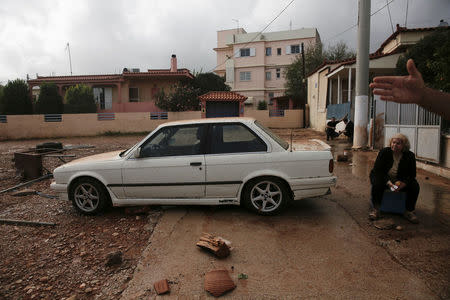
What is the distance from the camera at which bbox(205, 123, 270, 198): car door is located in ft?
14.9

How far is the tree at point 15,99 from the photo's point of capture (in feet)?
78.3

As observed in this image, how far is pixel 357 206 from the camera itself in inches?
203

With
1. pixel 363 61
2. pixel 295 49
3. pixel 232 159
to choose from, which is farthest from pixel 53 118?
pixel 295 49

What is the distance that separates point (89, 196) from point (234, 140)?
2487mm

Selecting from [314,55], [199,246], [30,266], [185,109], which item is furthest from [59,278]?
[314,55]

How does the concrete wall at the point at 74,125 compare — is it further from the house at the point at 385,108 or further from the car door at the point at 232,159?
the car door at the point at 232,159

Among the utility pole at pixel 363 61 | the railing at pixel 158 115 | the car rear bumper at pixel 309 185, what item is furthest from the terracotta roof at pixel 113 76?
the car rear bumper at pixel 309 185

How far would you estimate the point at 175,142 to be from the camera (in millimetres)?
4848

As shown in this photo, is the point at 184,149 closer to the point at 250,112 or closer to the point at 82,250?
the point at 82,250

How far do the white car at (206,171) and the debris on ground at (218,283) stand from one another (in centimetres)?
172

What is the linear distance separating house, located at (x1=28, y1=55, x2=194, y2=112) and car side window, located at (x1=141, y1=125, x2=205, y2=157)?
22.3 m

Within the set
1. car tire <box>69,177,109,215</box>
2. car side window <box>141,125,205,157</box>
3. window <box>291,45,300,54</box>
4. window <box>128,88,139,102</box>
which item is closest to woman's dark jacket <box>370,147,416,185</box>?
car side window <box>141,125,205,157</box>

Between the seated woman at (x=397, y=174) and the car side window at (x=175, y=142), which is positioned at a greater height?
the car side window at (x=175, y=142)

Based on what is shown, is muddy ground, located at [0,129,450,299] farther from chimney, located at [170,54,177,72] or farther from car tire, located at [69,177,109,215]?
chimney, located at [170,54,177,72]
